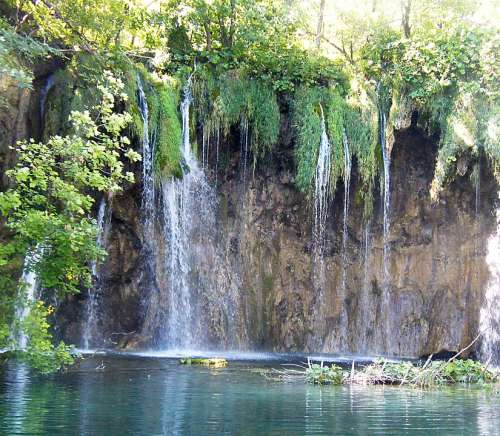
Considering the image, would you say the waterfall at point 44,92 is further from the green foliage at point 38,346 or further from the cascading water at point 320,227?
the green foliage at point 38,346

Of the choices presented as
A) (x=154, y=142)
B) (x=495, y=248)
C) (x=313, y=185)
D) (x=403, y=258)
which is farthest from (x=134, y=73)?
(x=495, y=248)

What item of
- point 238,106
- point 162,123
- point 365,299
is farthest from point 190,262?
point 365,299

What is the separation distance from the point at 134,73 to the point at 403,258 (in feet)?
30.3

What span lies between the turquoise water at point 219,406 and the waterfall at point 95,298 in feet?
19.3

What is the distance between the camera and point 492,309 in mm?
20312

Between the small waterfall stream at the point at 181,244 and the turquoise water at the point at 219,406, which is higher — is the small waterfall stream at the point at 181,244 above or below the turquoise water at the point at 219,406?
above

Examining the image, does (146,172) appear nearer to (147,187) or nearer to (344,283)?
(147,187)

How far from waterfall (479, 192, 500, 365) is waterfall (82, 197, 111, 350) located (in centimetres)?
1048

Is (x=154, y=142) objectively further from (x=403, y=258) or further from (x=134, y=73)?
(x=403, y=258)

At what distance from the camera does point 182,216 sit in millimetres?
19688

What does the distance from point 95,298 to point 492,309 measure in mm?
10902

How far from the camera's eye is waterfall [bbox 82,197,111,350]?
18.7m

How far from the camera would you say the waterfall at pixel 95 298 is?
18.7 m

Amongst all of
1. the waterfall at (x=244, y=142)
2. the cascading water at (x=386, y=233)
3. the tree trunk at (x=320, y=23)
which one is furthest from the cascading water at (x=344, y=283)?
the tree trunk at (x=320, y=23)
